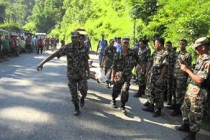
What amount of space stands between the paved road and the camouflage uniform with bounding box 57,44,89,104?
631mm

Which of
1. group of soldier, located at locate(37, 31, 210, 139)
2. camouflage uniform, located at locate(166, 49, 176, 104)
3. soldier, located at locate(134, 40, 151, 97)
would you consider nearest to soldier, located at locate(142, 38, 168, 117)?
group of soldier, located at locate(37, 31, 210, 139)

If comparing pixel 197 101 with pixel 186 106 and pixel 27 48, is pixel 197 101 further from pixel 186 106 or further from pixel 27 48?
pixel 27 48

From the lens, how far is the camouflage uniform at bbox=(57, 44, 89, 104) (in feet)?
25.1

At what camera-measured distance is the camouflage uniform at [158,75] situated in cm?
802

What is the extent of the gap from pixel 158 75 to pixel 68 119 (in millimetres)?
2435

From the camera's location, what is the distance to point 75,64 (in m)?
7.77

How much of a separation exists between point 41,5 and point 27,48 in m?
66.5

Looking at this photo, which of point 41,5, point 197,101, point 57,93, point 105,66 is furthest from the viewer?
point 41,5

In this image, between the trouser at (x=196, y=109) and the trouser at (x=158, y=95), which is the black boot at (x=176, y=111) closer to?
the trouser at (x=158, y=95)

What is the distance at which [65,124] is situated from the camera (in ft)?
22.5

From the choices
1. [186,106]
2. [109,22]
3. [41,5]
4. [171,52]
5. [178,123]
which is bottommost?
[178,123]

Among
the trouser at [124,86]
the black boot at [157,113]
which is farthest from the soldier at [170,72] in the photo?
the trouser at [124,86]

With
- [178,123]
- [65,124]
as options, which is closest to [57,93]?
[65,124]

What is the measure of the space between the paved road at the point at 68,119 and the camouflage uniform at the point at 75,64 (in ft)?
Answer: 2.07
